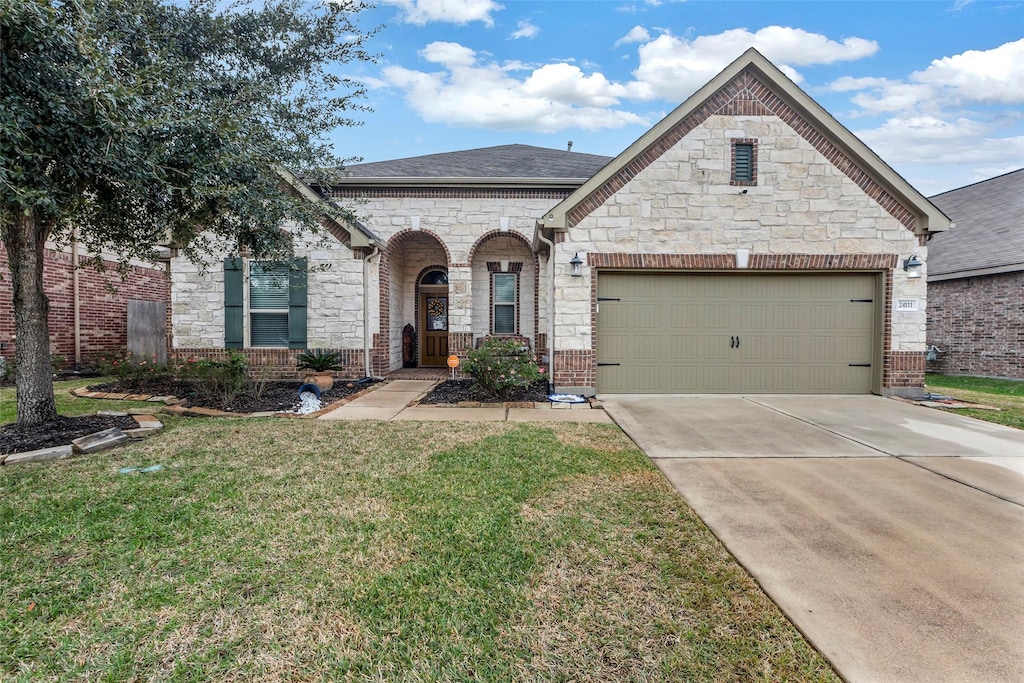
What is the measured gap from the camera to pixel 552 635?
2197 mm

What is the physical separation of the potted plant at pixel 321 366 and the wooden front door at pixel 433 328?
387 cm

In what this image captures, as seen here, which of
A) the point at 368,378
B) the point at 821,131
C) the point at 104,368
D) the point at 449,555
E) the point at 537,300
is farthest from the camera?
the point at 537,300

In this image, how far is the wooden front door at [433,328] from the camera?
13.8 m

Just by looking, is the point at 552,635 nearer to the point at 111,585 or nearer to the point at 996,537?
the point at 111,585

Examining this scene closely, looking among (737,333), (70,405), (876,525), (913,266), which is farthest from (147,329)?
(913,266)

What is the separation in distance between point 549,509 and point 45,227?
270 inches

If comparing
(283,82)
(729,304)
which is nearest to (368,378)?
(283,82)

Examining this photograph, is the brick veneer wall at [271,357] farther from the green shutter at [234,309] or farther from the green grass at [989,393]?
the green grass at [989,393]

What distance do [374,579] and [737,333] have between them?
8.16 metres

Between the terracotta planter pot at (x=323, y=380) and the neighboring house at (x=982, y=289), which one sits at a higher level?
the neighboring house at (x=982, y=289)

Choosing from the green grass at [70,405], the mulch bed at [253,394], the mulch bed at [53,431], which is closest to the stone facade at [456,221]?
the mulch bed at [253,394]

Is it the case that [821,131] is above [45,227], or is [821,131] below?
above

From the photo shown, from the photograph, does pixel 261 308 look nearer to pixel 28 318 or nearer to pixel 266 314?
pixel 266 314

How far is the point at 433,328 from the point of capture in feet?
45.5
